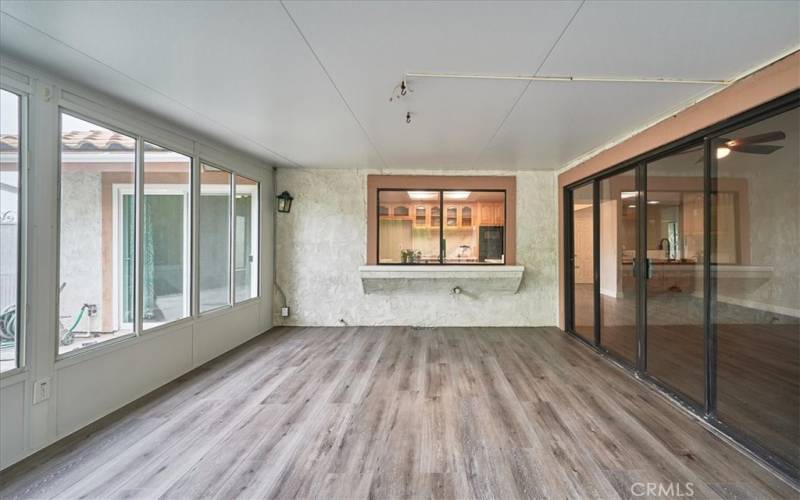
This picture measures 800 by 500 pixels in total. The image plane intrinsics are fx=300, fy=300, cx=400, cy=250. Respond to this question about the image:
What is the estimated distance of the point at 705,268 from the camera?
7.47 ft

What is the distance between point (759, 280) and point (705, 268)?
31cm

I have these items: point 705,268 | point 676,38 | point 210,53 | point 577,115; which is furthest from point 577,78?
point 210,53

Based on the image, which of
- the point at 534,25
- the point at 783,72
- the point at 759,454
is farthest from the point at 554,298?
the point at 534,25

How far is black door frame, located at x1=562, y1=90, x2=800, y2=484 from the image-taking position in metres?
1.86

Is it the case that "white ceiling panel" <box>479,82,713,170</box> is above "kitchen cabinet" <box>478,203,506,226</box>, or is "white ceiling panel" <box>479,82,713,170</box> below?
above

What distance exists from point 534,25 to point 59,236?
3331mm

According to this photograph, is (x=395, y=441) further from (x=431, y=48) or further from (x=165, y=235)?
(x=165, y=235)

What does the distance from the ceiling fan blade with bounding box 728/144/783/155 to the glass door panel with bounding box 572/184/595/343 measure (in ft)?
6.03

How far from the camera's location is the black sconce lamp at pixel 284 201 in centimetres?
471

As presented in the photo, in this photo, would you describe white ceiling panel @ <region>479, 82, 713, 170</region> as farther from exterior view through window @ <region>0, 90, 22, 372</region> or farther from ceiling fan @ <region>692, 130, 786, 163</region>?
exterior view through window @ <region>0, 90, 22, 372</region>

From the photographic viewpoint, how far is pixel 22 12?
59.9 inches

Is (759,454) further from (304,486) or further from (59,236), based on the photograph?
(59,236)

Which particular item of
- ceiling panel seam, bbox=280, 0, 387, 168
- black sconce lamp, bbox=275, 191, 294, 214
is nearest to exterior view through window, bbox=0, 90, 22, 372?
ceiling panel seam, bbox=280, 0, 387, 168

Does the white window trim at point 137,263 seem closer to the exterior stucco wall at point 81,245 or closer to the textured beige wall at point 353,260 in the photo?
the exterior stucco wall at point 81,245
